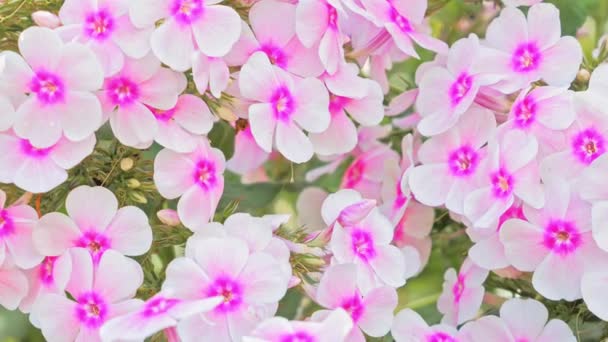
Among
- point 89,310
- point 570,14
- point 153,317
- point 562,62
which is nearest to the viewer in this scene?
point 153,317

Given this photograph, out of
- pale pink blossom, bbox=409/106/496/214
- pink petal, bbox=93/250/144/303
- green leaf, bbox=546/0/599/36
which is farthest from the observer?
green leaf, bbox=546/0/599/36

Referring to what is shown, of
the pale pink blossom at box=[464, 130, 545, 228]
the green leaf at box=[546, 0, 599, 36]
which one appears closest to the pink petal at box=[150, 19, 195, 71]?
the pale pink blossom at box=[464, 130, 545, 228]

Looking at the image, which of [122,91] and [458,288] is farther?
[458,288]

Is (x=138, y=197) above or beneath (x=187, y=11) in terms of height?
beneath

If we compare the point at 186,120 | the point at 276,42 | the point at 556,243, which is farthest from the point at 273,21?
the point at 556,243

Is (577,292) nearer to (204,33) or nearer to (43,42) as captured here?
(204,33)

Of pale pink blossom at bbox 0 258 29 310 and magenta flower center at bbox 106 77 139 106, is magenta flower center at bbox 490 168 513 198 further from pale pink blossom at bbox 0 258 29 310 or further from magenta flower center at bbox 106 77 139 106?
pale pink blossom at bbox 0 258 29 310

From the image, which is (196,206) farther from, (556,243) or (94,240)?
(556,243)
